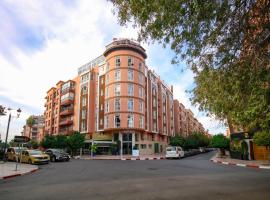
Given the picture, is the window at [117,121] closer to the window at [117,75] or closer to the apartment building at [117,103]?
the apartment building at [117,103]

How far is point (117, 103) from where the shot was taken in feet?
159

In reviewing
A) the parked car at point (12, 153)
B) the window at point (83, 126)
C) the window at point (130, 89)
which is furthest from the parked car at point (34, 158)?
the window at point (83, 126)

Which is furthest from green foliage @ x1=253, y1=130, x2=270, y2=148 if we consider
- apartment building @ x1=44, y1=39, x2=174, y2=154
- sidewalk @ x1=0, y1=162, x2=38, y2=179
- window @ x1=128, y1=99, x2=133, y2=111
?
window @ x1=128, y1=99, x2=133, y2=111

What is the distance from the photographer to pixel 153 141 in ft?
190

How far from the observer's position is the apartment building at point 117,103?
159 feet

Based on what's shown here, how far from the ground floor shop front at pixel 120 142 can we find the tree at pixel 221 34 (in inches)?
1448

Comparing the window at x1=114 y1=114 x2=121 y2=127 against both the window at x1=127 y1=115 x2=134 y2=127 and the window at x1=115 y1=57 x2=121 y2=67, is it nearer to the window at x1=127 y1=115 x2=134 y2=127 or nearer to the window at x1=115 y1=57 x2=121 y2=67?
the window at x1=127 y1=115 x2=134 y2=127

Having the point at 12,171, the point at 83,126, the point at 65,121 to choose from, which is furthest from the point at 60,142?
the point at 12,171

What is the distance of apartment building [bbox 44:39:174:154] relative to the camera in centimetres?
4844

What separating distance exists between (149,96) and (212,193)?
50.1 metres

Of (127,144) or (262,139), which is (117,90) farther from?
(262,139)

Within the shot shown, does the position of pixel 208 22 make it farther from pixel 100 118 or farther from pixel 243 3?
pixel 100 118

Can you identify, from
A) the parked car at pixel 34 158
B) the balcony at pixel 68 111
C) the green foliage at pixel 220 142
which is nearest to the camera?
the parked car at pixel 34 158

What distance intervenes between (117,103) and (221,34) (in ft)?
135
